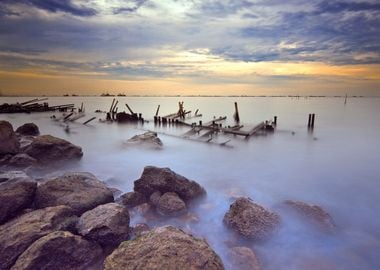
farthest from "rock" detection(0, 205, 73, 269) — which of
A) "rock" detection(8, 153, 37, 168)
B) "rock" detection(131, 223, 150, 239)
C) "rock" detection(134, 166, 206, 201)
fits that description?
"rock" detection(8, 153, 37, 168)

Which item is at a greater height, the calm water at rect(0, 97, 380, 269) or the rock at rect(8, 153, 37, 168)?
the rock at rect(8, 153, 37, 168)

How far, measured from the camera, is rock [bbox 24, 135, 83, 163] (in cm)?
1230

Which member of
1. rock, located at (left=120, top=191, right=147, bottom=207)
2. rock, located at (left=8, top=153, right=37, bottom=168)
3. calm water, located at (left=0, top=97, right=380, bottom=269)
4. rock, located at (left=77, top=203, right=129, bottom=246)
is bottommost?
calm water, located at (left=0, top=97, right=380, bottom=269)

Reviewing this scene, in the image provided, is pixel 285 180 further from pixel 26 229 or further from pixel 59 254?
pixel 26 229

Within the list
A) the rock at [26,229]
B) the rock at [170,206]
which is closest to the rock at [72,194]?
the rock at [26,229]

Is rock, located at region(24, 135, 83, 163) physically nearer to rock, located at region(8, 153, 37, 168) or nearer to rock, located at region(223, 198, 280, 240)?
rock, located at region(8, 153, 37, 168)

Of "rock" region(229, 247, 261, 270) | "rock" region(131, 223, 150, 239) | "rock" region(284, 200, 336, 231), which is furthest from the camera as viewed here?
"rock" region(284, 200, 336, 231)

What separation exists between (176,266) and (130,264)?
0.69 meters

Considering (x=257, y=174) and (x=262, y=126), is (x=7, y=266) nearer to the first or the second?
(x=257, y=174)

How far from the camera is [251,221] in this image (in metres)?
6.64

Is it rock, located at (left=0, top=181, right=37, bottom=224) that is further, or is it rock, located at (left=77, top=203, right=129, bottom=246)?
rock, located at (left=0, top=181, right=37, bottom=224)

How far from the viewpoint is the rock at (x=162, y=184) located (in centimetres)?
819

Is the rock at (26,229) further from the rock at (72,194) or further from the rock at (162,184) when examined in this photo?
the rock at (162,184)

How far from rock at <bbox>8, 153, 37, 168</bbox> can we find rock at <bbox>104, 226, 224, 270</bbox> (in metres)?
9.45
